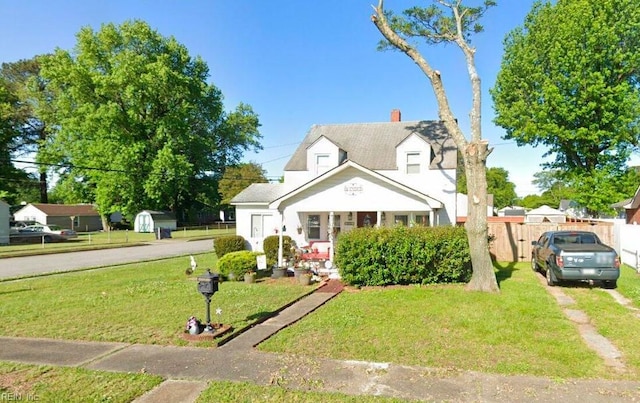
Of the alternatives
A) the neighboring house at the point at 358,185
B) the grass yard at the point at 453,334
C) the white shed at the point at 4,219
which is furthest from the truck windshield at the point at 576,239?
the white shed at the point at 4,219

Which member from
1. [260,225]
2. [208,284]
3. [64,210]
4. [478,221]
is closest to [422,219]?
[478,221]

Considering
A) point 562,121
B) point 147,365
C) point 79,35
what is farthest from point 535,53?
point 79,35

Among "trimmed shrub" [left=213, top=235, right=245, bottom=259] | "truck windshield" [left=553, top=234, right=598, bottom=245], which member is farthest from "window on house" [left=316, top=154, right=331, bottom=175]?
"truck windshield" [left=553, top=234, right=598, bottom=245]

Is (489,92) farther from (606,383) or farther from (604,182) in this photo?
(606,383)

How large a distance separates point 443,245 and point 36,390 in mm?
10542

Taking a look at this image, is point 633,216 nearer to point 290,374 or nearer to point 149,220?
point 290,374

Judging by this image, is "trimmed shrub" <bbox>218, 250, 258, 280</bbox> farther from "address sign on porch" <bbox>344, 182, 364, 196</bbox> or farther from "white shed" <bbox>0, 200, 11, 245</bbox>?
"white shed" <bbox>0, 200, 11, 245</bbox>

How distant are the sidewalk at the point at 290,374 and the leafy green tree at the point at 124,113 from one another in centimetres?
3595

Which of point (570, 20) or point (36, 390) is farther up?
point (570, 20)

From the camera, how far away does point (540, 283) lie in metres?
13.3

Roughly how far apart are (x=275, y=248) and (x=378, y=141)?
7.90m

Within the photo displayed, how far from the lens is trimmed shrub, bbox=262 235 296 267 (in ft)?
55.2

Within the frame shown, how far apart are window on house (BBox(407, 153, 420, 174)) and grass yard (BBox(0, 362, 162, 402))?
15556 millimetres

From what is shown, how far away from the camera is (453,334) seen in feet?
24.6
